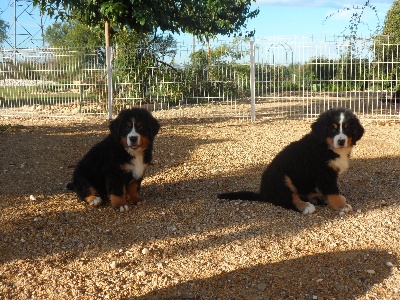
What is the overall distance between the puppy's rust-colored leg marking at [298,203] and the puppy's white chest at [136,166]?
5.75ft

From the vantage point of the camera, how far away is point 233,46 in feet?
53.5

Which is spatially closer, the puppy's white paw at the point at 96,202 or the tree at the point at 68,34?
the puppy's white paw at the point at 96,202

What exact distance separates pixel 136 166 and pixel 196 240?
4.79 feet

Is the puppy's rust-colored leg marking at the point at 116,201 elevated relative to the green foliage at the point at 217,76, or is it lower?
lower

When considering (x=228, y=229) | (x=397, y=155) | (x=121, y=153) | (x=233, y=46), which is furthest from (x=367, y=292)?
(x=233, y=46)

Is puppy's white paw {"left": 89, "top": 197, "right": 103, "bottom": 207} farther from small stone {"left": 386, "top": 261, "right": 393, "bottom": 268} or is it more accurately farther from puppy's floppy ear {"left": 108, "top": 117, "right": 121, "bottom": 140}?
small stone {"left": 386, "top": 261, "right": 393, "bottom": 268}

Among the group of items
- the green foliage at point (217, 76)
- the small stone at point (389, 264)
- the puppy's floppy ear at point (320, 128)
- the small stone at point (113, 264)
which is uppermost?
the green foliage at point (217, 76)

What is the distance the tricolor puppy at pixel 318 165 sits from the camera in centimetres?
652

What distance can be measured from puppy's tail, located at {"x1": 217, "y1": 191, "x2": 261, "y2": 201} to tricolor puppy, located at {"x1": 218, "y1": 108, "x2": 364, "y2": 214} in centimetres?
31

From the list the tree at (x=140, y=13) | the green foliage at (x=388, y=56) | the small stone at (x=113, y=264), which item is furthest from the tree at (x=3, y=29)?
the small stone at (x=113, y=264)

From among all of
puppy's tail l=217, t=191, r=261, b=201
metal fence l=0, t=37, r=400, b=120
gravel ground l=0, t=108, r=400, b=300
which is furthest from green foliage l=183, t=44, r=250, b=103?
puppy's tail l=217, t=191, r=261, b=201

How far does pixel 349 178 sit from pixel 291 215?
7.89ft

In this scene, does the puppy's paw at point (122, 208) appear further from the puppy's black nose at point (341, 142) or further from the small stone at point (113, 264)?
the puppy's black nose at point (341, 142)

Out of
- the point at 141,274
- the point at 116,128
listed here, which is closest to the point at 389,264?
the point at 141,274
